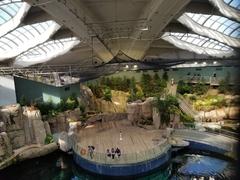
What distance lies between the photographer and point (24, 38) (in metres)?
33.5

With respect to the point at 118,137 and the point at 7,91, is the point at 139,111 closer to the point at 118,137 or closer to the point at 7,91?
the point at 118,137

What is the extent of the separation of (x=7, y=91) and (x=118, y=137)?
451 inches

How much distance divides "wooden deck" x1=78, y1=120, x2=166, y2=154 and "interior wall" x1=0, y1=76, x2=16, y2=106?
728 centimetres

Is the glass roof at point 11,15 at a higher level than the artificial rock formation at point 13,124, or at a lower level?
higher

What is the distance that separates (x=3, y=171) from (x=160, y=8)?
15.1 metres

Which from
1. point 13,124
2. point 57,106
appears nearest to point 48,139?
point 13,124

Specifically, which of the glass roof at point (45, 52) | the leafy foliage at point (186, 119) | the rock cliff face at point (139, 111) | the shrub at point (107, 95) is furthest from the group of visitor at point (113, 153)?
the glass roof at point (45, 52)

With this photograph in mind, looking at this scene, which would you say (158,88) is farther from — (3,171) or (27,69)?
(3,171)

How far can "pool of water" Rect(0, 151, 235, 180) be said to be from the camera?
61.8 feet

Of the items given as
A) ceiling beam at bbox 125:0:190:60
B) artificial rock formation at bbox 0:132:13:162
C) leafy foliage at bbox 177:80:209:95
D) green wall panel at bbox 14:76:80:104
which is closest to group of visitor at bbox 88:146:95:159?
artificial rock formation at bbox 0:132:13:162

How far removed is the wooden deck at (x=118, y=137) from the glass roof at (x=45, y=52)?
48.2ft

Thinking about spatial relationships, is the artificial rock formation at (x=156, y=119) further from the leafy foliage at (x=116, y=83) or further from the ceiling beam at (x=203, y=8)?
the leafy foliage at (x=116, y=83)

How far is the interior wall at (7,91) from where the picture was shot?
2663 centimetres

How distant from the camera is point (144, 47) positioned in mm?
31703
